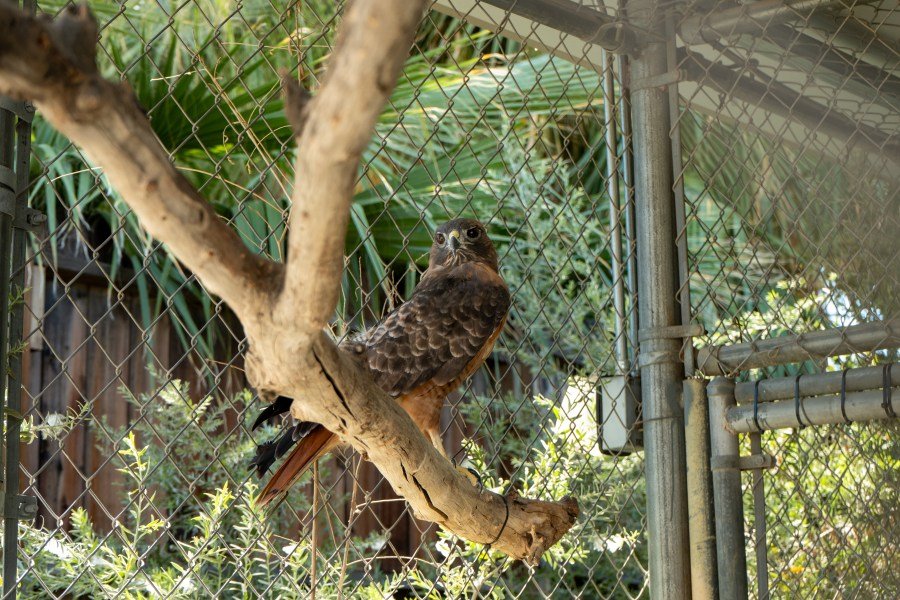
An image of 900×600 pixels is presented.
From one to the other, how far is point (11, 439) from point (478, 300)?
4.14 feet

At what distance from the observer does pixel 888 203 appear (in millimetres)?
2809

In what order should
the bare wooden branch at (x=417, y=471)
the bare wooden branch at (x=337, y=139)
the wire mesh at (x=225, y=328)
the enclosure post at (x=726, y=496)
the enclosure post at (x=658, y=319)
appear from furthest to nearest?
the wire mesh at (x=225, y=328), the enclosure post at (x=658, y=319), the enclosure post at (x=726, y=496), the bare wooden branch at (x=417, y=471), the bare wooden branch at (x=337, y=139)

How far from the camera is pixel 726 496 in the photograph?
2229mm

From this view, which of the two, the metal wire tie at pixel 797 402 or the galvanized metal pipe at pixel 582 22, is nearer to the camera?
the metal wire tie at pixel 797 402

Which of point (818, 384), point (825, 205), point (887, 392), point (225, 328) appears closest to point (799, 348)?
point (818, 384)

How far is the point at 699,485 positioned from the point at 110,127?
1801 mm

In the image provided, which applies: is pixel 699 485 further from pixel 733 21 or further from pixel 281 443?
pixel 733 21

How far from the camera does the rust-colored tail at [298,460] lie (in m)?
2.00

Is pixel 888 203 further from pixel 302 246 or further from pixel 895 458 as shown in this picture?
pixel 302 246

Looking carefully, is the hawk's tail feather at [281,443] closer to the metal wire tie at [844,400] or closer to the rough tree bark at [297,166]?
the rough tree bark at [297,166]

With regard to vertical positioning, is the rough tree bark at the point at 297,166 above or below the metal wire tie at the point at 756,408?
below

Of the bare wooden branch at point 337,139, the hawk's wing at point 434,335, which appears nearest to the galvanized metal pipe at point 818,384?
the hawk's wing at point 434,335

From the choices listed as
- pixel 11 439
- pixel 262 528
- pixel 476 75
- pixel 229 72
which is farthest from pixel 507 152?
pixel 11 439

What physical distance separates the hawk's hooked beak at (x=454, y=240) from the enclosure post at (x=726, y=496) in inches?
35.1
